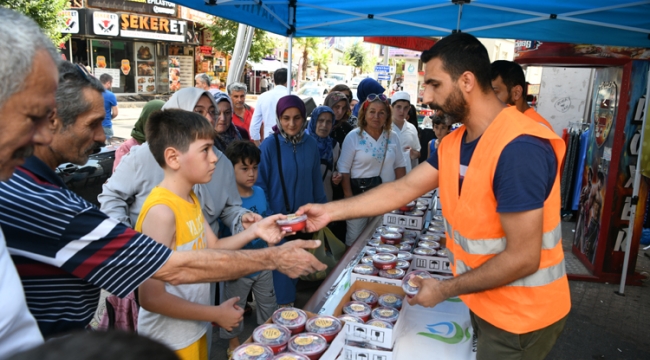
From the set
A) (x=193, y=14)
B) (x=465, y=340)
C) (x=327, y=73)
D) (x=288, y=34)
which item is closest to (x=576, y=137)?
(x=288, y=34)

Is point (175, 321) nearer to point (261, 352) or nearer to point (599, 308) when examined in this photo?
point (261, 352)

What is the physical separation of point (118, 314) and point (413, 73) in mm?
19730

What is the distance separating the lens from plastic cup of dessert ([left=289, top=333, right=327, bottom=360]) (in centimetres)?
173

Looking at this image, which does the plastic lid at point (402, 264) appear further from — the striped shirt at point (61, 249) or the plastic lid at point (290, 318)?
the striped shirt at point (61, 249)

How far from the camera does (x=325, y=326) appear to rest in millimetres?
1904

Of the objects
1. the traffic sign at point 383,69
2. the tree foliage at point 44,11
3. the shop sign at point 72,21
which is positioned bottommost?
the traffic sign at point 383,69

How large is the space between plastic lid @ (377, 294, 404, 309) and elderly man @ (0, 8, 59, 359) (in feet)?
5.36

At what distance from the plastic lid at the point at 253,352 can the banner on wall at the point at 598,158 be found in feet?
15.8

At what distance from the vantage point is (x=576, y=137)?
727 centimetres

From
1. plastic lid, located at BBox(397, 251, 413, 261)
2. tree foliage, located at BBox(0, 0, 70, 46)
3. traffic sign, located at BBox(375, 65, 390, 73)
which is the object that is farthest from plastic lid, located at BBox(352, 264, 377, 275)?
traffic sign, located at BBox(375, 65, 390, 73)

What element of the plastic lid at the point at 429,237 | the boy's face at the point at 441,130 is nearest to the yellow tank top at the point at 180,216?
the plastic lid at the point at 429,237

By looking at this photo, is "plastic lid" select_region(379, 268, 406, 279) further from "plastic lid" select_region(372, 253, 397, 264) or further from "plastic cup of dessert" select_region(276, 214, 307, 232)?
"plastic cup of dessert" select_region(276, 214, 307, 232)

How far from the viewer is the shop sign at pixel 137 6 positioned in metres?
20.9

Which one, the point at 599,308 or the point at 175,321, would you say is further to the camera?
the point at 599,308
